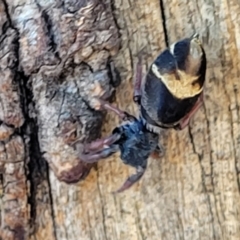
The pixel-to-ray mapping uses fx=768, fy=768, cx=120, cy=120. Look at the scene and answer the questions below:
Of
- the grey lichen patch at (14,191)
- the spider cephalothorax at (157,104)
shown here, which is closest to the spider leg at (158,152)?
the spider cephalothorax at (157,104)

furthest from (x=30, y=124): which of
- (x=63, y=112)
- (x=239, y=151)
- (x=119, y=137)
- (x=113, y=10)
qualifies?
(x=239, y=151)

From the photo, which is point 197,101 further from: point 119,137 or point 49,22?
point 49,22

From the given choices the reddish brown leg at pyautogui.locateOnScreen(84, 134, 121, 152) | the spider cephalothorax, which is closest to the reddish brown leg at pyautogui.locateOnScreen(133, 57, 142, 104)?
the spider cephalothorax

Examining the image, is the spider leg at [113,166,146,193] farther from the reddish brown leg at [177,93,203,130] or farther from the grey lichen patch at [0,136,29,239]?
the grey lichen patch at [0,136,29,239]

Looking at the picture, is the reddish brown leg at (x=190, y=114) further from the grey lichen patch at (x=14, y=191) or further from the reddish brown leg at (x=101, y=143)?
the grey lichen patch at (x=14, y=191)

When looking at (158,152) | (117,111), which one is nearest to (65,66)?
(117,111)

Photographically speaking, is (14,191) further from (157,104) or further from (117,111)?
(157,104)
